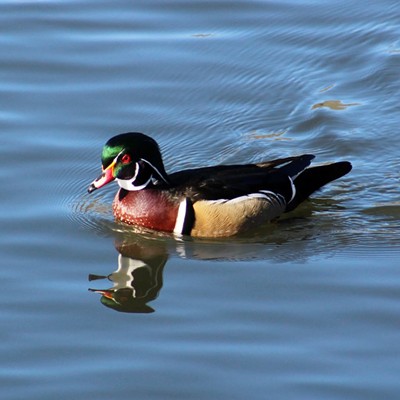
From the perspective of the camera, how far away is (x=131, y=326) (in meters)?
8.40

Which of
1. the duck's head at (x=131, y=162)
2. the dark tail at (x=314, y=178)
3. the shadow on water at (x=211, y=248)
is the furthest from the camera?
the dark tail at (x=314, y=178)

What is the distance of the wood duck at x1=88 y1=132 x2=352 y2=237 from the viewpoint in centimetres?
1025

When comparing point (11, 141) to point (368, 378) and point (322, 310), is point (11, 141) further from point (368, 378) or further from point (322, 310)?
point (368, 378)

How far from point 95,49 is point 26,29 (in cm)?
97

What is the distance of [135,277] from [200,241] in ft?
2.94

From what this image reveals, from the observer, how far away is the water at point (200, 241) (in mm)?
7770

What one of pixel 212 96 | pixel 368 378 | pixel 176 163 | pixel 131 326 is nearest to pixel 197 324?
pixel 131 326

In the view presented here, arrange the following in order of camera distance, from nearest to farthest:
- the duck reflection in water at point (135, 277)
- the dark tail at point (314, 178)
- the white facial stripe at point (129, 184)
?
1. the duck reflection in water at point (135, 277)
2. the white facial stripe at point (129, 184)
3. the dark tail at point (314, 178)

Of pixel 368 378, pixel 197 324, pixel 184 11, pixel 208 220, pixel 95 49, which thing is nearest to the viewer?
pixel 368 378

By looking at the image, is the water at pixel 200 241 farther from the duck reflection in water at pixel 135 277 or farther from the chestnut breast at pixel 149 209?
the chestnut breast at pixel 149 209

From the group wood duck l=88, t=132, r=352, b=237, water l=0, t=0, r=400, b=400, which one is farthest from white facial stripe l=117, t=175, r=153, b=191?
water l=0, t=0, r=400, b=400

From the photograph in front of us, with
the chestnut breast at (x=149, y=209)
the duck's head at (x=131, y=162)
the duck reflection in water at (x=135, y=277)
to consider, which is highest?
the duck's head at (x=131, y=162)

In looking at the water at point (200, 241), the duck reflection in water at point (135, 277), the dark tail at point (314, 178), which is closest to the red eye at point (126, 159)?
the water at point (200, 241)

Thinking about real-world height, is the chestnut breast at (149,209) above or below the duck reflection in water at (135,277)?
above
